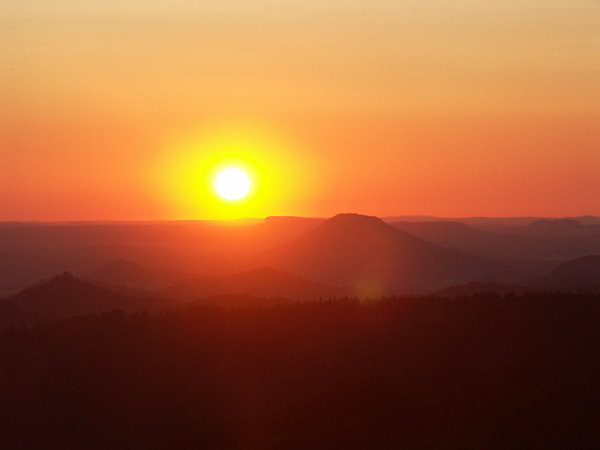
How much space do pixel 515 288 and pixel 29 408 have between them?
155 feet

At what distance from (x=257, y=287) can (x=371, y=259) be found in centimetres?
5111

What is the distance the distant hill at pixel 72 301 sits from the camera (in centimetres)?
6406

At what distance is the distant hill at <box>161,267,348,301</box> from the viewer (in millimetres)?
88875

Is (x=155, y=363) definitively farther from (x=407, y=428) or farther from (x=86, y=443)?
(x=407, y=428)

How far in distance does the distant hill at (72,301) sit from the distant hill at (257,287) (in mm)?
18499

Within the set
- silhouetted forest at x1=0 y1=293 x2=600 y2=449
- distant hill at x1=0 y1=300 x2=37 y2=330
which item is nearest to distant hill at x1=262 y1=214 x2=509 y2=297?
distant hill at x1=0 y1=300 x2=37 y2=330

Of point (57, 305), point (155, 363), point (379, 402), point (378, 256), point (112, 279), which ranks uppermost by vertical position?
point (378, 256)

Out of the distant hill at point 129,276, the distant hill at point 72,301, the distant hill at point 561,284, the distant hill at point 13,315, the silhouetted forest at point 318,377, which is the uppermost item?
the distant hill at point 129,276

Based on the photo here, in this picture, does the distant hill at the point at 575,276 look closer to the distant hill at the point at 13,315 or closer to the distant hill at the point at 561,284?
the distant hill at the point at 561,284

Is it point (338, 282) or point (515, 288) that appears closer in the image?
point (515, 288)

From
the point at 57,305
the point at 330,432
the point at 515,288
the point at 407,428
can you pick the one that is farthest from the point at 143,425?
the point at 515,288

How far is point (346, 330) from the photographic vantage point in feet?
119

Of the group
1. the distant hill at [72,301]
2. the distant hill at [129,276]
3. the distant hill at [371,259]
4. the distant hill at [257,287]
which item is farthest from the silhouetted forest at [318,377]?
the distant hill at [371,259]

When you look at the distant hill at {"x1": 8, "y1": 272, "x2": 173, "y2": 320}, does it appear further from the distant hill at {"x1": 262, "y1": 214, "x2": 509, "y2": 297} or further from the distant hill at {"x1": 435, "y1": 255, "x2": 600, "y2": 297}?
the distant hill at {"x1": 262, "y1": 214, "x2": 509, "y2": 297}
